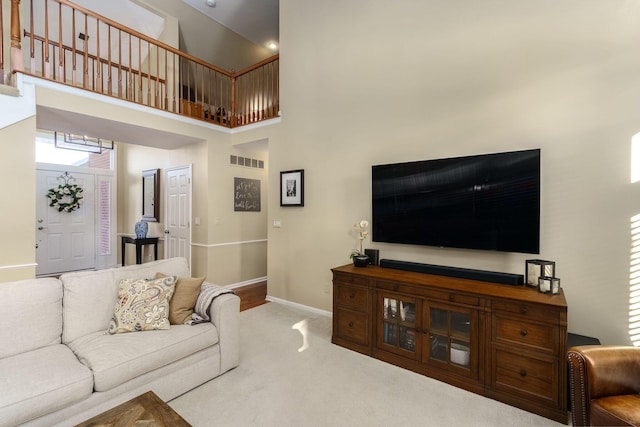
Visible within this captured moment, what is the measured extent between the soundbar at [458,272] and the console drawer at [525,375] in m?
0.59

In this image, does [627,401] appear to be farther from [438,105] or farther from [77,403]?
[77,403]

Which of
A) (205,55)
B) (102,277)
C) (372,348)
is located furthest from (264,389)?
(205,55)

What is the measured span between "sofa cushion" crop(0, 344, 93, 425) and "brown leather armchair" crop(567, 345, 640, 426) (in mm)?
2637

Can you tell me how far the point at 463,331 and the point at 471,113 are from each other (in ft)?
6.38

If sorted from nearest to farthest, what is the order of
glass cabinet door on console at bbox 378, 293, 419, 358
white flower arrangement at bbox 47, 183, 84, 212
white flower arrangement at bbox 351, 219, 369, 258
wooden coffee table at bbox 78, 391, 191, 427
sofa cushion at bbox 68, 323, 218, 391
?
wooden coffee table at bbox 78, 391, 191, 427, sofa cushion at bbox 68, 323, 218, 391, glass cabinet door on console at bbox 378, 293, 419, 358, white flower arrangement at bbox 351, 219, 369, 258, white flower arrangement at bbox 47, 183, 84, 212

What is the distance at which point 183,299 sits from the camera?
236 cm

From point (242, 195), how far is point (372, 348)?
3.54m

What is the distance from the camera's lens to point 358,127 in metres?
3.43

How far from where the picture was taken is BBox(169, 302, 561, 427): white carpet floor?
188 centimetres

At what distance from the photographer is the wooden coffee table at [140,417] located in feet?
4.14

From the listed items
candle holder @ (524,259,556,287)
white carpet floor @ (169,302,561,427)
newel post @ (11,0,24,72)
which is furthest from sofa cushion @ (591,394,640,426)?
newel post @ (11,0,24,72)

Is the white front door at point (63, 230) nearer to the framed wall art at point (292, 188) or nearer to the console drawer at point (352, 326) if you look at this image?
the framed wall art at point (292, 188)

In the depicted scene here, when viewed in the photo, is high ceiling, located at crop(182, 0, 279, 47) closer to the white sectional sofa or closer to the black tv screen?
the black tv screen

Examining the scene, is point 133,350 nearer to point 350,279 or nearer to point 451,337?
point 350,279
